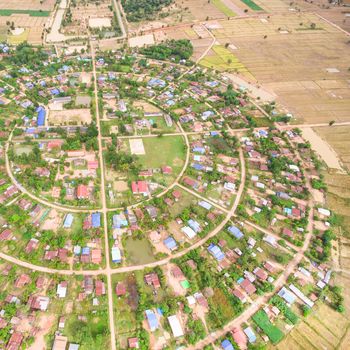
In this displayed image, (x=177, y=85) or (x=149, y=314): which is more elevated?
Result: (x=177, y=85)

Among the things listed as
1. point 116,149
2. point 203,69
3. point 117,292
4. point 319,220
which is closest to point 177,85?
point 203,69

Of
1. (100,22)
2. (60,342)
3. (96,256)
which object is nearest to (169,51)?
(100,22)

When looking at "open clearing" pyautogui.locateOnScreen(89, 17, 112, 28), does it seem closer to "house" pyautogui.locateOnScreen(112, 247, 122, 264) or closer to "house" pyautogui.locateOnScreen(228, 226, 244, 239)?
"house" pyautogui.locateOnScreen(112, 247, 122, 264)

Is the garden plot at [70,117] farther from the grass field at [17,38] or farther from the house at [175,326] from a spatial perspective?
the house at [175,326]

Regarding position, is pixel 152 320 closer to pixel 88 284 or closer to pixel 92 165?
pixel 88 284

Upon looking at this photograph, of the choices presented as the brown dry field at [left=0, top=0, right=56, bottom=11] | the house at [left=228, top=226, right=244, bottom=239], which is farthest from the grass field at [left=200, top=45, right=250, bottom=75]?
the brown dry field at [left=0, top=0, right=56, bottom=11]

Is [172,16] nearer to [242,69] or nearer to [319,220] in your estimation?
[242,69]
